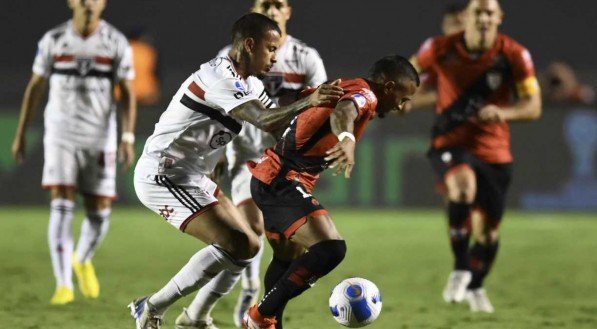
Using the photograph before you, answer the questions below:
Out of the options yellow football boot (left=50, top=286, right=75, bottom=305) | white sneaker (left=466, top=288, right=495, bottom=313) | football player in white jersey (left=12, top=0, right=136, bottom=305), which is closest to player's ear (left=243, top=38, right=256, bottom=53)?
football player in white jersey (left=12, top=0, right=136, bottom=305)

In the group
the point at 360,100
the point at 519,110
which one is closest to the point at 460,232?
the point at 519,110

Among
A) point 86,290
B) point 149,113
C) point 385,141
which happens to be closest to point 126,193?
point 149,113

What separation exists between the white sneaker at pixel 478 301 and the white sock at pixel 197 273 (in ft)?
8.70

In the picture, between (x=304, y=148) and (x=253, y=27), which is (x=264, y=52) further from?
(x=304, y=148)

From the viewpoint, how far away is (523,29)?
24.1m

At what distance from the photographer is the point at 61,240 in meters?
9.27

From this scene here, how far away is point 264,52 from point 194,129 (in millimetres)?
590

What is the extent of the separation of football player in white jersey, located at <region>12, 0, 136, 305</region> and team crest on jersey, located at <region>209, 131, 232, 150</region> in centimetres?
258

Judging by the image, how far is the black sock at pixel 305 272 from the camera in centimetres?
653

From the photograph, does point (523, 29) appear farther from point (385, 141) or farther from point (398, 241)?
point (398, 241)

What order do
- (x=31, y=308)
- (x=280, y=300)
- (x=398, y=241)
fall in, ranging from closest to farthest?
(x=280, y=300) → (x=31, y=308) → (x=398, y=241)

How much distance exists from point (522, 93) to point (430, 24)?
581 inches

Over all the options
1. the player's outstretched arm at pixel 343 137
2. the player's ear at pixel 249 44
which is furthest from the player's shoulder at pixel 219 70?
the player's outstretched arm at pixel 343 137

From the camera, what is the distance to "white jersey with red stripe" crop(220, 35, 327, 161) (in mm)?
8508
